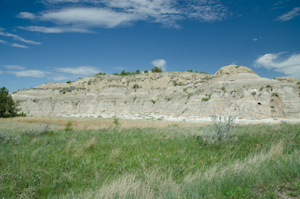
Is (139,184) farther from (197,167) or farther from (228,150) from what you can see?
(228,150)

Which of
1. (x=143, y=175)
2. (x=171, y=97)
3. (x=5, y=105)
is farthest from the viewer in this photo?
(x=171, y=97)

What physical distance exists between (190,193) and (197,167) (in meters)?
1.56

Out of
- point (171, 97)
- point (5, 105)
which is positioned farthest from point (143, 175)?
point (171, 97)

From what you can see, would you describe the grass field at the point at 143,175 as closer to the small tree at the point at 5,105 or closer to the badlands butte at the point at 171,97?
the badlands butte at the point at 171,97

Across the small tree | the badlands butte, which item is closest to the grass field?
the badlands butte

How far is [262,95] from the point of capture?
32.3 metres

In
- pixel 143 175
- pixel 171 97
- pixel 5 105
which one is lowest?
pixel 143 175

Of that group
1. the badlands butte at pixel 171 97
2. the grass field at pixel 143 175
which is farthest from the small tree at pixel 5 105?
the grass field at pixel 143 175

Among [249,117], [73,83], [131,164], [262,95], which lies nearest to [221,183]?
[131,164]

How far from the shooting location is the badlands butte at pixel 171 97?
102 feet

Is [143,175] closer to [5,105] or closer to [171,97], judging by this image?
[5,105]

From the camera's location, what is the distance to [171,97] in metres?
46.3

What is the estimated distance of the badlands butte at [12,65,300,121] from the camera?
31.2 metres

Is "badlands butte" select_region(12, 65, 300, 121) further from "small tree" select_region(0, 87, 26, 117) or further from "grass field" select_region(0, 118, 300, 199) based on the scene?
"grass field" select_region(0, 118, 300, 199)
